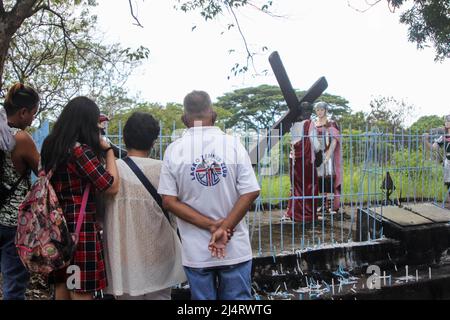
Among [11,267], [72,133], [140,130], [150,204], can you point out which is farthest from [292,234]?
[72,133]

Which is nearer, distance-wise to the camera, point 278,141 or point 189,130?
point 189,130

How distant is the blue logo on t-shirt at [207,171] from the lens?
8.75ft

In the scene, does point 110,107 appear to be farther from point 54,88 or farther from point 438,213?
point 438,213

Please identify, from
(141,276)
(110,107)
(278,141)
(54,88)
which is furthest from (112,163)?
(110,107)

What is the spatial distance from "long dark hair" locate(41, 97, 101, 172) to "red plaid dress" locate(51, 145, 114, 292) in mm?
52

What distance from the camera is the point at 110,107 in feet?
52.4

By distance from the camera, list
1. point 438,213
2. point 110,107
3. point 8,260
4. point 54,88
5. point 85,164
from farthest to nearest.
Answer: point 110,107, point 54,88, point 438,213, point 8,260, point 85,164

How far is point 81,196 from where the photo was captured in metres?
2.65

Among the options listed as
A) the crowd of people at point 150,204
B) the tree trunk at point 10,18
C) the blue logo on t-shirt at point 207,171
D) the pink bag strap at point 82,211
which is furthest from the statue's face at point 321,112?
the pink bag strap at point 82,211

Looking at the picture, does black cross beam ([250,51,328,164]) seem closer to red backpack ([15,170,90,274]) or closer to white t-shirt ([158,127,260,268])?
white t-shirt ([158,127,260,268])

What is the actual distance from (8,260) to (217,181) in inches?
57.0

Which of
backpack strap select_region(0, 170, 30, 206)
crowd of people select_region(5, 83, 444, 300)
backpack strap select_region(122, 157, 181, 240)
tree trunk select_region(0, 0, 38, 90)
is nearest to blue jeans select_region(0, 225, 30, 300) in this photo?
backpack strap select_region(0, 170, 30, 206)

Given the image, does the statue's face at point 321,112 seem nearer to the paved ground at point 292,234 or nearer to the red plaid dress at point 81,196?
the paved ground at point 292,234

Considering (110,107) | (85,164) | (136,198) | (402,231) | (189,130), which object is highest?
(110,107)
